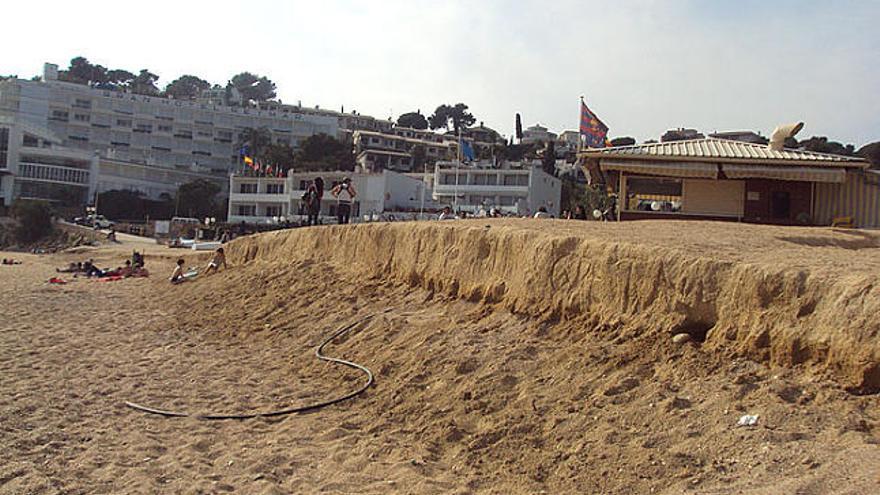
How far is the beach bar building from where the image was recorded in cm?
1733

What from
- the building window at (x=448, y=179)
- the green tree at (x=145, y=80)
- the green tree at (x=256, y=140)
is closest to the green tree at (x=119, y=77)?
the green tree at (x=145, y=80)

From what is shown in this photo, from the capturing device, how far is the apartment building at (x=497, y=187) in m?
58.5

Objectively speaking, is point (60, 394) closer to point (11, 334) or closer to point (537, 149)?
point (11, 334)

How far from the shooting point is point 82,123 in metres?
97.1

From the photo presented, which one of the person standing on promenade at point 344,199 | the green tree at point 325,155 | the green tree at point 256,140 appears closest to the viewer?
the person standing on promenade at point 344,199

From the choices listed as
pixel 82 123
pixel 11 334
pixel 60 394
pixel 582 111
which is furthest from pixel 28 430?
pixel 82 123

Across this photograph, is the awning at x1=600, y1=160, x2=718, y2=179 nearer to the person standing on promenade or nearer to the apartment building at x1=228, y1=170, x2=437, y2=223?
the person standing on promenade

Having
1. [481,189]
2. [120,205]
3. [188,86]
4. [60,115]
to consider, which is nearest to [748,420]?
[481,189]

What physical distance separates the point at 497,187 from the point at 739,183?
41.5 metres

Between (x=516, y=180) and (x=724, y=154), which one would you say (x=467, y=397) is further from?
(x=516, y=180)

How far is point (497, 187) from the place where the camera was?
196 feet

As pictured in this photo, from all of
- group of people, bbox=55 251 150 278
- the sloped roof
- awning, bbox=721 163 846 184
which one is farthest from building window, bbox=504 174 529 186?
awning, bbox=721 163 846 184

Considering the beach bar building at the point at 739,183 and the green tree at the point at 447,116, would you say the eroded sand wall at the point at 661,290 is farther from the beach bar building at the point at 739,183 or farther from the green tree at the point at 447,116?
the green tree at the point at 447,116

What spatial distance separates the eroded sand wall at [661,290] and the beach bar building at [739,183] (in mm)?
7183
